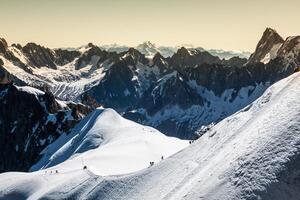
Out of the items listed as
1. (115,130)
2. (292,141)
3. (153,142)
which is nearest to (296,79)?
Answer: (292,141)

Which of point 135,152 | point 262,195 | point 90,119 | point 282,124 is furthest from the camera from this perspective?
point 90,119

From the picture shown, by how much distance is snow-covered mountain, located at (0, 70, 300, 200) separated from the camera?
3177cm

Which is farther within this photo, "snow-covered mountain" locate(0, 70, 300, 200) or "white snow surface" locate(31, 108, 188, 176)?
"white snow surface" locate(31, 108, 188, 176)

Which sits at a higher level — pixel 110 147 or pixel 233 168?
pixel 233 168

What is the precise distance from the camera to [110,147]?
9925 centimetres

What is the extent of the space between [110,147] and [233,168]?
66.3 metres

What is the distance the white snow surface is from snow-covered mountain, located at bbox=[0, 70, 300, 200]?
12069 millimetres

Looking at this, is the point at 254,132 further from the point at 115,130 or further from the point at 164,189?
the point at 115,130

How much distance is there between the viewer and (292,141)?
32906mm

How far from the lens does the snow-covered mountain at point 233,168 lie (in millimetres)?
31766

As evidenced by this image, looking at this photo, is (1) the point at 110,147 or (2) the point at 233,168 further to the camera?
(1) the point at 110,147

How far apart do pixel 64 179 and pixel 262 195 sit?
118 feet

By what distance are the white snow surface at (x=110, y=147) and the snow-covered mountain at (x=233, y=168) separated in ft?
39.6

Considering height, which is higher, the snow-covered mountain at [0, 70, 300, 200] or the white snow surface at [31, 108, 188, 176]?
the snow-covered mountain at [0, 70, 300, 200]
